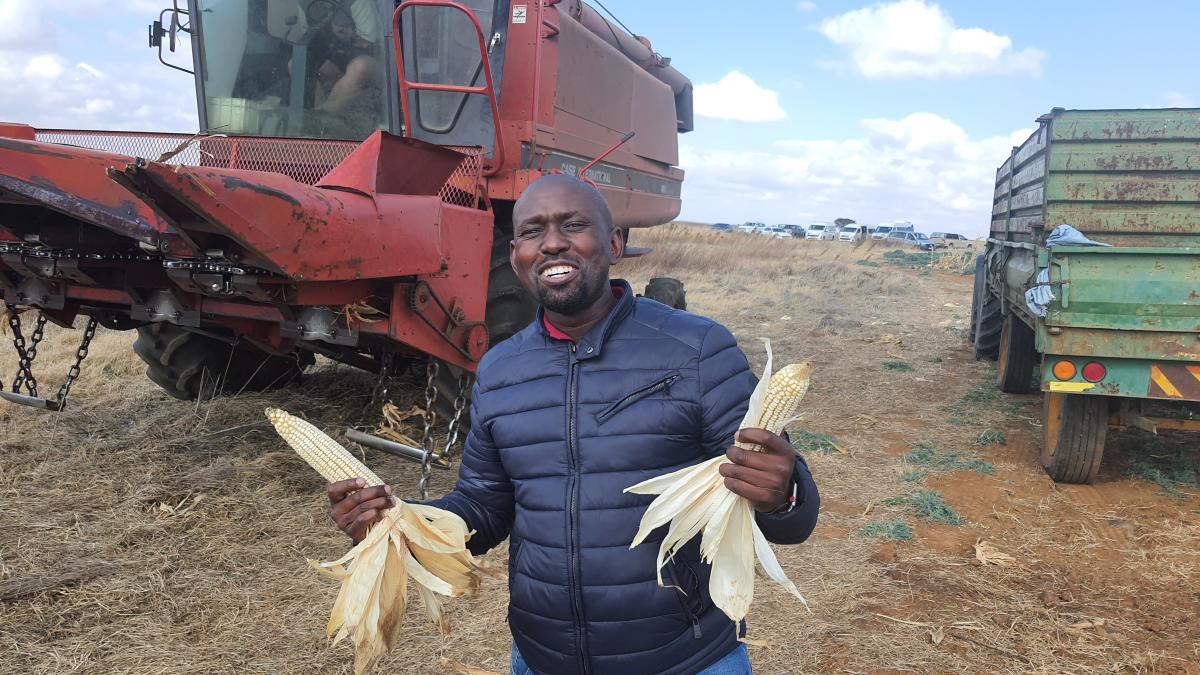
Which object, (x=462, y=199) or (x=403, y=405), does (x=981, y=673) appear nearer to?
(x=462, y=199)

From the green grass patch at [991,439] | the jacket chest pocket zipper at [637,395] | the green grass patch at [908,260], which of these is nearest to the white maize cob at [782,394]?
the jacket chest pocket zipper at [637,395]

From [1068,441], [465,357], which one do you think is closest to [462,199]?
[465,357]

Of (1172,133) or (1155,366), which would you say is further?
(1172,133)

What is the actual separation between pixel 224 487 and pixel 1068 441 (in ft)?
16.4

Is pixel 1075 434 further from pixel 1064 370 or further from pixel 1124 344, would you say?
pixel 1124 344

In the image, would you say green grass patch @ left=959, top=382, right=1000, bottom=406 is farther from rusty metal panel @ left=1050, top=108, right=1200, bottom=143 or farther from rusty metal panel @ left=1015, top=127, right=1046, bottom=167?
rusty metal panel @ left=1050, top=108, right=1200, bottom=143

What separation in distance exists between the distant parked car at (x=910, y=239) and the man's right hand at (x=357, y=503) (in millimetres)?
46842

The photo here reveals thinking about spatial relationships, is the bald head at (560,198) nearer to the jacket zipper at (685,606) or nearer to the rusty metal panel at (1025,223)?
the jacket zipper at (685,606)

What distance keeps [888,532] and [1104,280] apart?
183 centimetres

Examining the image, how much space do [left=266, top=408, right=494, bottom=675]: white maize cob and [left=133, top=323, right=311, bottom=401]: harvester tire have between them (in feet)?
13.8

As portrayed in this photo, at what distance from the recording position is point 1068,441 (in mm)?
5137

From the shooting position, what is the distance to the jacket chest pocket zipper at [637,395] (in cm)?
166

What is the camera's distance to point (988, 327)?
977 centimetres

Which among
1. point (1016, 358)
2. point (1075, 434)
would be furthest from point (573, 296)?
point (1016, 358)
